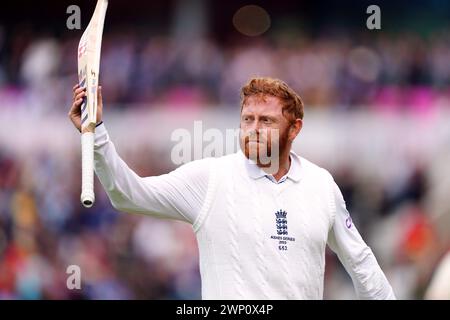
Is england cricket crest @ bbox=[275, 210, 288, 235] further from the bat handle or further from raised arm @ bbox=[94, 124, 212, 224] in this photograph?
the bat handle

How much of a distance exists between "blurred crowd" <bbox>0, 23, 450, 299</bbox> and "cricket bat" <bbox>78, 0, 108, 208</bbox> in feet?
23.8

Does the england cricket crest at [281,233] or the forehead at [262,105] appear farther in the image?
the forehead at [262,105]

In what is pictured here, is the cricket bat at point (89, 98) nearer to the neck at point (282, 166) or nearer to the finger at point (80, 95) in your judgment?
the finger at point (80, 95)

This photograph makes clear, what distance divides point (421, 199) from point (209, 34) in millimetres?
6554

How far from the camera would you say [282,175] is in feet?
23.2

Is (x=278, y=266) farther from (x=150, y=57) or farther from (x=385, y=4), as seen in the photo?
(x=385, y=4)

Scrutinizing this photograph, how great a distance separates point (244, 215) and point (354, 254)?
2.67 feet

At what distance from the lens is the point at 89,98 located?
652 cm

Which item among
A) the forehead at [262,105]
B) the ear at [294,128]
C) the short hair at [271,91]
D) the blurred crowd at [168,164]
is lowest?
the blurred crowd at [168,164]

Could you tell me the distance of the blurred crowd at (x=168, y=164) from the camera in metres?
15.2

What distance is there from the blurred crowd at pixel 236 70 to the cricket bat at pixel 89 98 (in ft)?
35.5

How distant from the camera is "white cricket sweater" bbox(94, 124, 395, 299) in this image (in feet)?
21.9

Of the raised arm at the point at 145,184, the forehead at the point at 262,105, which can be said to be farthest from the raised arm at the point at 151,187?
the forehead at the point at 262,105
